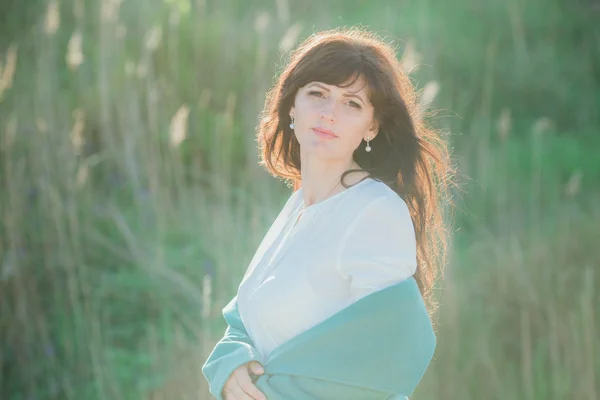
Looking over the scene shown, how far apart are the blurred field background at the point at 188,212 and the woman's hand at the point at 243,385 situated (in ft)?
4.50

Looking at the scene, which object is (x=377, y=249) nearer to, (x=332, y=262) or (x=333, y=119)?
(x=332, y=262)

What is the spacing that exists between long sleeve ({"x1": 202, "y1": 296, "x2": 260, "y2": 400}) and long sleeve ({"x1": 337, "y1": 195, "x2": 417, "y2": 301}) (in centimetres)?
25

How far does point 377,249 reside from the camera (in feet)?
5.24

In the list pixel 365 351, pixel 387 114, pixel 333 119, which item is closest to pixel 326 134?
pixel 333 119

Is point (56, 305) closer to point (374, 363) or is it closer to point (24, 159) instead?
point (24, 159)

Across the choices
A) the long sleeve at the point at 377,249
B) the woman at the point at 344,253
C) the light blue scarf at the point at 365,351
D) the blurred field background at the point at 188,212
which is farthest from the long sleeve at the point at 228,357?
the blurred field background at the point at 188,212

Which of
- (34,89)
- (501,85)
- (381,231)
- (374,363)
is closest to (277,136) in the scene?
(381,231)

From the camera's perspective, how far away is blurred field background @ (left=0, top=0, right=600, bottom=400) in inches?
135

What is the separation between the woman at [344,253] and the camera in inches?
63.0

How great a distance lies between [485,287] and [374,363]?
A: 7.48 feet

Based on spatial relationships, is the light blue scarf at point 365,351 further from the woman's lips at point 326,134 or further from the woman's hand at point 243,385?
the woman's lips at point 326,134

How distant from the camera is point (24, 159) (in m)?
3.86

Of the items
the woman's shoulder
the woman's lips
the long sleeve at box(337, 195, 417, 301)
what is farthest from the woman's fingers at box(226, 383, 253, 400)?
the woman's lips

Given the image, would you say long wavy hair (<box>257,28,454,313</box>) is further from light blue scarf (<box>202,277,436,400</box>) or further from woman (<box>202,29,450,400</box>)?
light blue scarf (<box>202,277,436,400</box>)
